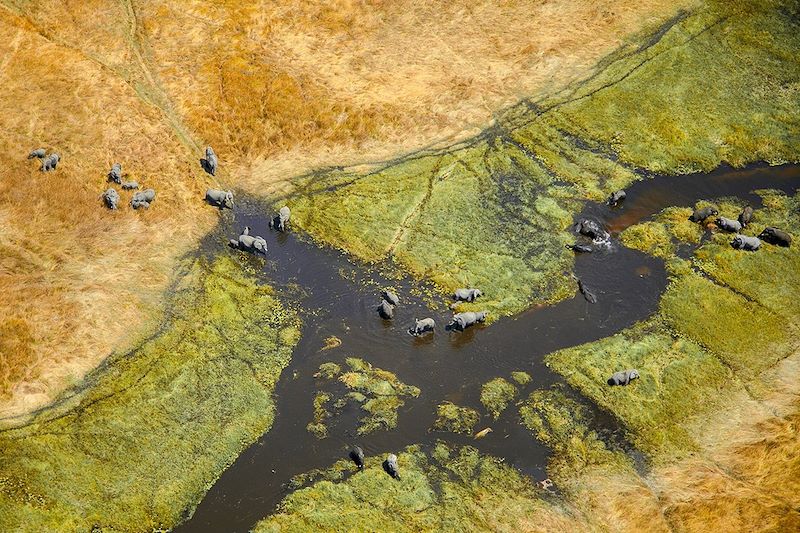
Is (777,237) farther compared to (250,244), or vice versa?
(777,237)

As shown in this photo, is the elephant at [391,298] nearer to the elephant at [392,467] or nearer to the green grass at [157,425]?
the green grass at [157,425]

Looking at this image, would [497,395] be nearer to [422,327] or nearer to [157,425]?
[422,327]

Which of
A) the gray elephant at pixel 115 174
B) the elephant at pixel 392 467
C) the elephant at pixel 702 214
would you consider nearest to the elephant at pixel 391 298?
the elephant at pixel 392 467

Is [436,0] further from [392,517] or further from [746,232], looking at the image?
[392,517]

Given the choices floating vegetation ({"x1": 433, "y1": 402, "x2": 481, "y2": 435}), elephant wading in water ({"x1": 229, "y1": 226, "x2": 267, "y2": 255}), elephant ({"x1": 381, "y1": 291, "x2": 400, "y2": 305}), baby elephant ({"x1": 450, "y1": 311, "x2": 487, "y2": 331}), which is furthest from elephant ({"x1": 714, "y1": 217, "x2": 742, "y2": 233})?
elephant wading in water ({"x1": 229, "y1": 226, "x2": 267, "y2": 255})

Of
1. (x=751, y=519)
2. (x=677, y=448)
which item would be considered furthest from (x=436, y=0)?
(x=751, y=519)

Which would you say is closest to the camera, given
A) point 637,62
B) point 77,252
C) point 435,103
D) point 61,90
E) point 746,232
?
point 77,252

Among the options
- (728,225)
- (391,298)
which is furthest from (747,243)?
(391,298)
